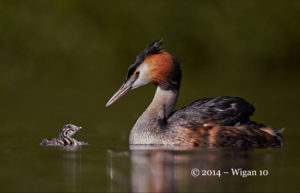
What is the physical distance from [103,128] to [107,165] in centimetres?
392

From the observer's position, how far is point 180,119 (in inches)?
488

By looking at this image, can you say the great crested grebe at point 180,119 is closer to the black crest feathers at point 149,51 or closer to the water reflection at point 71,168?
the black crest feathers at point 149,51

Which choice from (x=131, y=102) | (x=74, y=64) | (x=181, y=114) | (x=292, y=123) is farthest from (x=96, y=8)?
(x=181, y=114)

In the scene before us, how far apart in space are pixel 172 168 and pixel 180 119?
220 centimetres

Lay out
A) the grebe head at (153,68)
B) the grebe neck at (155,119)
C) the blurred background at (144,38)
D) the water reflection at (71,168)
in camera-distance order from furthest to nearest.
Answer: the blurred background at (144,38) → the grebe head at (153,68) → the grebe neck at (155,119) → the water reflection at (71,168)

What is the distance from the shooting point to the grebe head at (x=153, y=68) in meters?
12.5

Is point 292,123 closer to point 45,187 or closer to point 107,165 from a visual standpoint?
point 107,165

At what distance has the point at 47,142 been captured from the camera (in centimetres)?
1223

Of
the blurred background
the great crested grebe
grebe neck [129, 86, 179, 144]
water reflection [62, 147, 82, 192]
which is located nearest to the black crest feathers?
the great crested grebe

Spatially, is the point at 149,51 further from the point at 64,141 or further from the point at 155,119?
the point at 64,141

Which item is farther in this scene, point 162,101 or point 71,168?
point 162,101

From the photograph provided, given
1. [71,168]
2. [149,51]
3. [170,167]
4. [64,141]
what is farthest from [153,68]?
[71,168]

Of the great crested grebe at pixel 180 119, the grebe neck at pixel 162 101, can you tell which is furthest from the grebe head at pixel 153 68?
the grebe neck at pixel 162 101

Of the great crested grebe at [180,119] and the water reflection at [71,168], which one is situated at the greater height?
the great crested grebe at [180,119]
